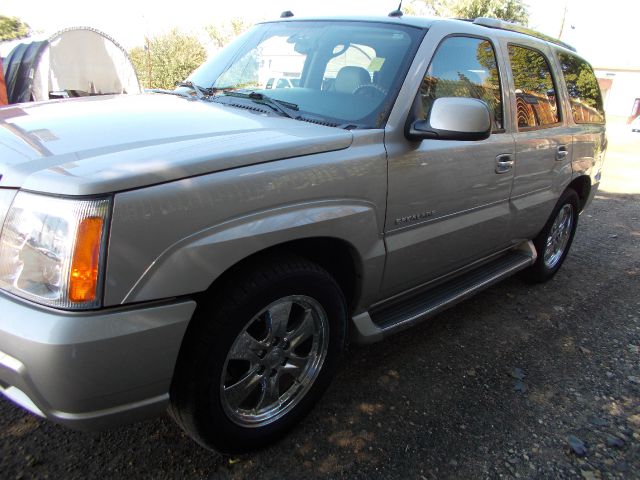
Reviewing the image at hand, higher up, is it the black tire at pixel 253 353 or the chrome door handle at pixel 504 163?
the chrome door handle at pixel 504 163

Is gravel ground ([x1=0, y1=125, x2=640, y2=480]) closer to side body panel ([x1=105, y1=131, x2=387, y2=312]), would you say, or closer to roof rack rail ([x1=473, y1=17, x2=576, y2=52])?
side body panel ([x1=105, y1=131, x2=387, y2=312])

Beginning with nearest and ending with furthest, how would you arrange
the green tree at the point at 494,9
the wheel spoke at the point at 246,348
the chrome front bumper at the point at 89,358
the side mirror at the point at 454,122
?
the chrome front bumper at the point at 89,358
the wheel spoke at the point at 246,348
the side mirror at the point at 454,122
the green tree at the point at 494,9

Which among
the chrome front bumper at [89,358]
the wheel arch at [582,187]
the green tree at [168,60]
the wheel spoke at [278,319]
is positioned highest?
the chrome front bumper at [89,358]

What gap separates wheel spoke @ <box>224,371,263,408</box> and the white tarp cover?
7.57 metres

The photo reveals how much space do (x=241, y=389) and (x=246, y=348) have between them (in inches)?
7.6

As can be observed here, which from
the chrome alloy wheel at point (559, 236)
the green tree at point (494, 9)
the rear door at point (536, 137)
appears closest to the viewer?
the rear door at point (536, 137)

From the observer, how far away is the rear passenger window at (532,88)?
3.37m

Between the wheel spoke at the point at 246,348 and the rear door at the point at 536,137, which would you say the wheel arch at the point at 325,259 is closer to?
the wheel spoke at the point at 246,348

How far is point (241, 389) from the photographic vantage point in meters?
2.13

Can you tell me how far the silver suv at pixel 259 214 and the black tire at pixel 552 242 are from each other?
57cm

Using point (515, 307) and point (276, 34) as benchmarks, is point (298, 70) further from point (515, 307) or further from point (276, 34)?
point (515, 307)

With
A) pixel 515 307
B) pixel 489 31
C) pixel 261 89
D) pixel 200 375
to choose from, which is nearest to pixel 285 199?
pixel 200 375

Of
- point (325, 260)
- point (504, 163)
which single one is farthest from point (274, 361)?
point (504, 163)

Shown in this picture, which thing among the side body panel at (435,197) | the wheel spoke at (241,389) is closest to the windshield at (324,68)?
the side body panel at (435,197)
